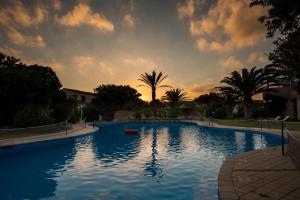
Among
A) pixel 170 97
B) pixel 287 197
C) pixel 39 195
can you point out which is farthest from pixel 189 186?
pixel 170 97

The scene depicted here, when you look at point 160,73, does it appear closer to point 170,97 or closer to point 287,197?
point 170,97

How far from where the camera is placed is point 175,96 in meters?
58.0

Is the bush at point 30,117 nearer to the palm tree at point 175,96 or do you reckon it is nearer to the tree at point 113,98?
the tree at point 113,98

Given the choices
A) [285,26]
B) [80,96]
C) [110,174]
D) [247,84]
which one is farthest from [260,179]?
[80,96]

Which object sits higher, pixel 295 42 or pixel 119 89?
pixel 119 89

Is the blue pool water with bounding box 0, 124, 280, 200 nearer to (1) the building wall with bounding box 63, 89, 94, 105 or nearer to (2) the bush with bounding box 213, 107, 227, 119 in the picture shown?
(2) the bush with bounding box 213, 107, 227, 119

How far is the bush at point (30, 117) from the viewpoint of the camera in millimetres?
23703

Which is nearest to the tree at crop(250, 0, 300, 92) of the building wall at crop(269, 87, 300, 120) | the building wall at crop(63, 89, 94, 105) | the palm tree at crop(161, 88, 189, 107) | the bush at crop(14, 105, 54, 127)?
the bush at crop(14, 105, 54, 127)

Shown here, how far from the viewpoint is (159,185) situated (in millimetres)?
8680

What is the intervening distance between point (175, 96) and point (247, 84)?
23267 millimetres

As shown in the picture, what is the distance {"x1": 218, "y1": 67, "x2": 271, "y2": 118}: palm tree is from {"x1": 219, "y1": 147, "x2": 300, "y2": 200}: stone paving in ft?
92.8

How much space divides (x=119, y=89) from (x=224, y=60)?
36.9 meters

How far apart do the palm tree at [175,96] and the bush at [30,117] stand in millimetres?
37074

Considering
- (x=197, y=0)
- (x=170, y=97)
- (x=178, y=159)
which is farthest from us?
(x=170, y=97)
